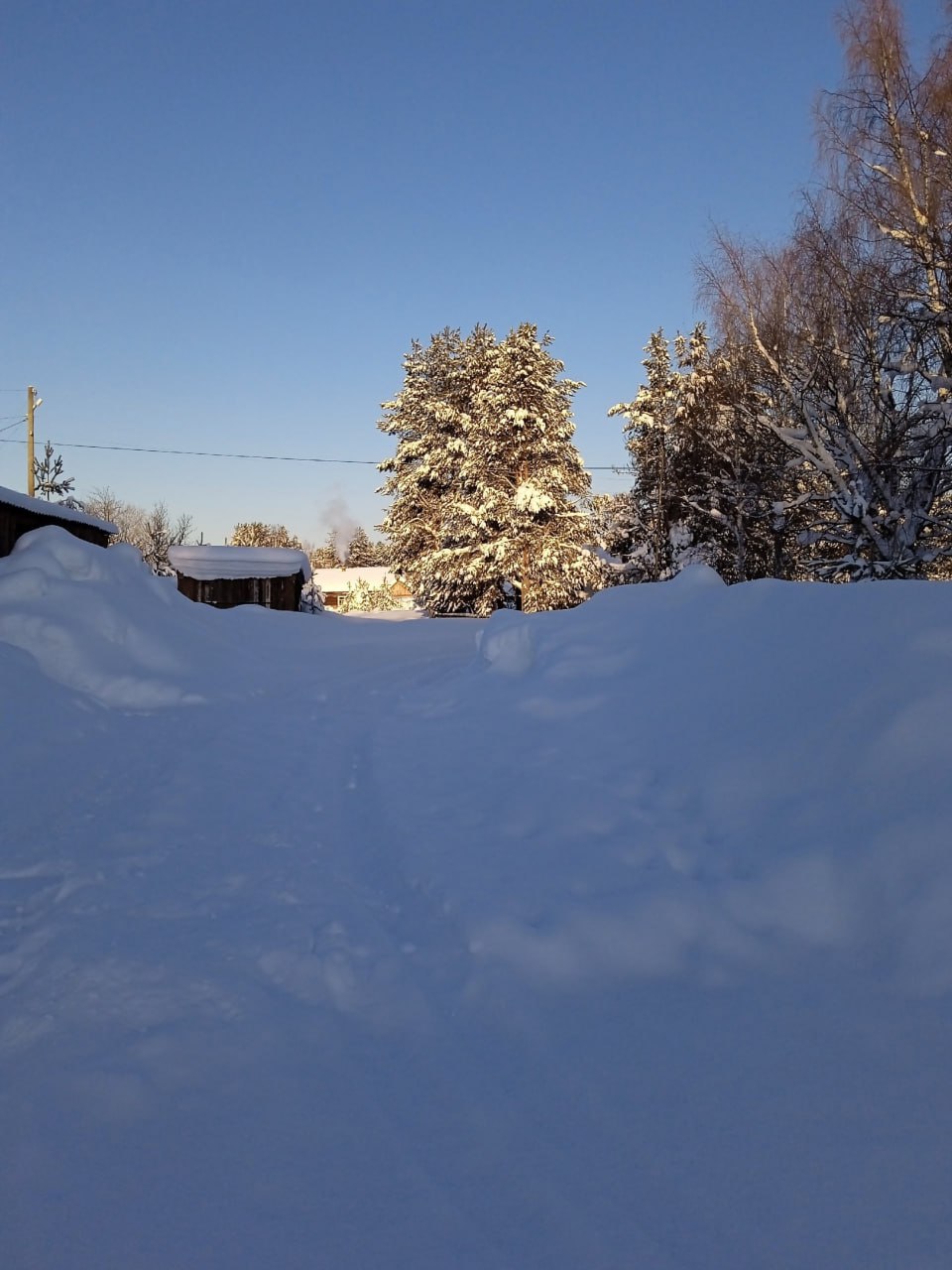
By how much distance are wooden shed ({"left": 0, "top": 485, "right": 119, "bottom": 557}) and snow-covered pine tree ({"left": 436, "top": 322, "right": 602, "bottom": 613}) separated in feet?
42.8

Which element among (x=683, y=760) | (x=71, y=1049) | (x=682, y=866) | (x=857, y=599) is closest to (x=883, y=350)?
(x=857, y=599)

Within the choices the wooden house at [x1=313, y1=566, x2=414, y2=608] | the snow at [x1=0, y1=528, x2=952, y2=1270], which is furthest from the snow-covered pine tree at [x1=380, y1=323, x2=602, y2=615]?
the wooden house at [x1=313, y1=566, x2=414, y2=608]

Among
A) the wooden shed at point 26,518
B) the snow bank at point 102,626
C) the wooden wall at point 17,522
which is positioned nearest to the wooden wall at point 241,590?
the wooden shed at point 26,518

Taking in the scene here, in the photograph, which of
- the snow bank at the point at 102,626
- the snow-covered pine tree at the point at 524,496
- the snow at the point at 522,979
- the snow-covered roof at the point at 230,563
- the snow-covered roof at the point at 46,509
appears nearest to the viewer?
the snow at the point at 522,979

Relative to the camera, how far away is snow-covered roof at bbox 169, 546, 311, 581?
2967 centimetres

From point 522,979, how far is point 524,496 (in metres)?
24.4

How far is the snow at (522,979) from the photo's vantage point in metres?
2.09

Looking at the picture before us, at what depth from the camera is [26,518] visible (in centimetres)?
1614

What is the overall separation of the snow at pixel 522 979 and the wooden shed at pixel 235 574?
2440 centimetres

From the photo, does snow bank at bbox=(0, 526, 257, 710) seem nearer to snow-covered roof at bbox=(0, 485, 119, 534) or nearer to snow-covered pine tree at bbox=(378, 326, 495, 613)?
snow-covered roof at bbox=(0, 485, 119, 534)

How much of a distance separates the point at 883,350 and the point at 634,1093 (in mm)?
15264

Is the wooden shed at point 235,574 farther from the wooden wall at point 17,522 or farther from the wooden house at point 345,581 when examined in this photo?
the wooden house at point 345,581

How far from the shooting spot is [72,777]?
5.66m

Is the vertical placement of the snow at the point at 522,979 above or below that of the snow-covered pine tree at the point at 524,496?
below
